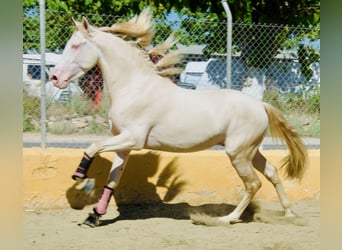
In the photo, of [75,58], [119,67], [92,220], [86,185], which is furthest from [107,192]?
[75,58]

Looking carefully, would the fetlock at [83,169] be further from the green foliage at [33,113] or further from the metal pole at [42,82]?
the green foliage at [33,113]

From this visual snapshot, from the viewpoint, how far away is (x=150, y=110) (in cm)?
457

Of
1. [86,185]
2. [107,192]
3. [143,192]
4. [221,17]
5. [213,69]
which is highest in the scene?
[221,17]

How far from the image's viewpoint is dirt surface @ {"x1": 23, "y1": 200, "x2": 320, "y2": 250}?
3998 mm

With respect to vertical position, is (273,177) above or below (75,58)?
below

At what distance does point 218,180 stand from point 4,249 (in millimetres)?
4874

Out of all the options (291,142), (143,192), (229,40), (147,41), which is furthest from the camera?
(229,40)

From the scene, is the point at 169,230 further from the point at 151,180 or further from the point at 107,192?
the point at 151,180

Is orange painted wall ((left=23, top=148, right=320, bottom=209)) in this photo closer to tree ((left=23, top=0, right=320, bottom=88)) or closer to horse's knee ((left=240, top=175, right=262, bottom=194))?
horse's knee ((left=240, top=175, right=262, bottom=194))

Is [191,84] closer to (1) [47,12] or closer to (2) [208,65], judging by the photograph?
(2) [208,65]

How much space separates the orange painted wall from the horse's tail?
624 mm

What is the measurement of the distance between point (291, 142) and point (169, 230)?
1.67m

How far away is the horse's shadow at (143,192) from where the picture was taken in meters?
5.28

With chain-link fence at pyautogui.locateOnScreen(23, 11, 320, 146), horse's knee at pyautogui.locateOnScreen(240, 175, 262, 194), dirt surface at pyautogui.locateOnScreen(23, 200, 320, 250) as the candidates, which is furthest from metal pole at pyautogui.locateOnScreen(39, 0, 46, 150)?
horse's knee at pyautogui.locateOnScreen(240, 175, 262, 194)
